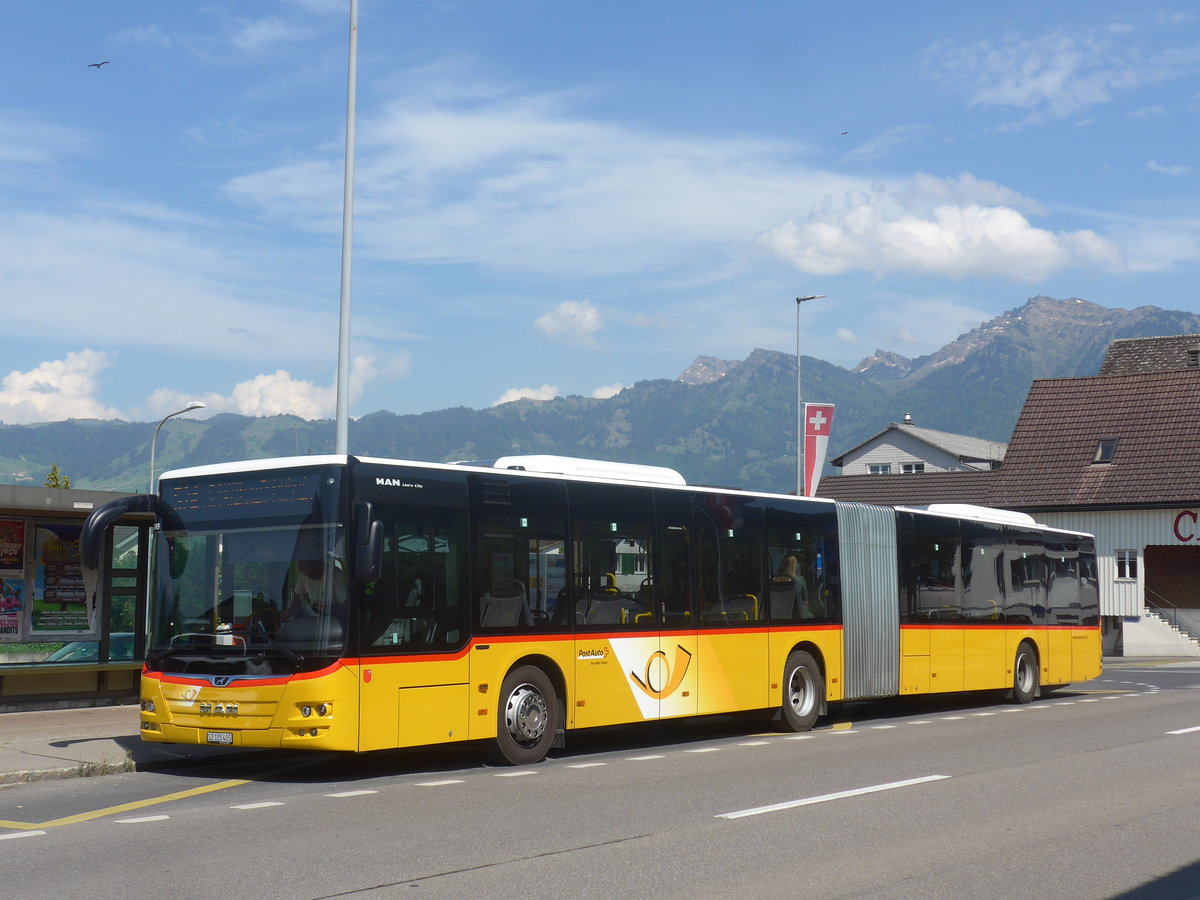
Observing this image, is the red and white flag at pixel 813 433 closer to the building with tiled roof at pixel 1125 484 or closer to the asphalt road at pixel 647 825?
the asphalt road at pixel 647 825

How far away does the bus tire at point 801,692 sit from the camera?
18031 mm

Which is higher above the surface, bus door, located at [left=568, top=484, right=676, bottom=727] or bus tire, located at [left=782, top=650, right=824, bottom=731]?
bus door, located at [left=568, top=484, right=676, bottom=727]

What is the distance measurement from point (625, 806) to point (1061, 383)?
4996cm

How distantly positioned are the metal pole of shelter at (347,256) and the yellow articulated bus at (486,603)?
4.59 metres

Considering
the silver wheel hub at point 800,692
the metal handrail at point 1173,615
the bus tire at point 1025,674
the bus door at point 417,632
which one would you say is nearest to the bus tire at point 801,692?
the silver wheel hub at point 800,692

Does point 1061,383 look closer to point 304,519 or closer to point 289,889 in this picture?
point 304,519

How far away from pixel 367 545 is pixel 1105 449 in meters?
46.0

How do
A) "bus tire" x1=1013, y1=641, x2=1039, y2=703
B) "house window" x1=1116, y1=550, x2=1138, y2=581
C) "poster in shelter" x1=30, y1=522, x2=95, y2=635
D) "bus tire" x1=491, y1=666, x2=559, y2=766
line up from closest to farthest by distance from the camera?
"bus tire" x1=491, y1=666, x2=559, y2=766, "poster in shelter" x1=30, y1=522, x2=95, y2=635, "bus tire" x1=1013, y1=641, x2=1039, y2=703, "house window" x1=1116, y1=550, x2=1138, y2=581

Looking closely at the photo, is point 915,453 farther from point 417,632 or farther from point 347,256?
point 417,632

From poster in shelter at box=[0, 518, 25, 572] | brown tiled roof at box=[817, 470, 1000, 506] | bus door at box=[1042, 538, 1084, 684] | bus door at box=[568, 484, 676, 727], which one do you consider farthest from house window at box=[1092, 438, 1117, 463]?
poster in shelter at box=[0, 518, 25, 572]

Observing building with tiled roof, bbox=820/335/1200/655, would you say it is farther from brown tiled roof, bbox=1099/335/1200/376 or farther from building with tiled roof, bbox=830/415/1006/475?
building with tiled roof, bbox=830/415/1006/475

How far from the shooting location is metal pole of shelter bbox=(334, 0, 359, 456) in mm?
18969

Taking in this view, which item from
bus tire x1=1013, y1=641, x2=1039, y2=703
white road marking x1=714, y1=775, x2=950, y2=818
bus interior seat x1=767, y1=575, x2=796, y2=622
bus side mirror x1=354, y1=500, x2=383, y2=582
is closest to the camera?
white road marking x1=714, y1=775, x2=950, y2=818

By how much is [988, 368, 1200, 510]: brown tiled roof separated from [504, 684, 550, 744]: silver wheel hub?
133 feet
